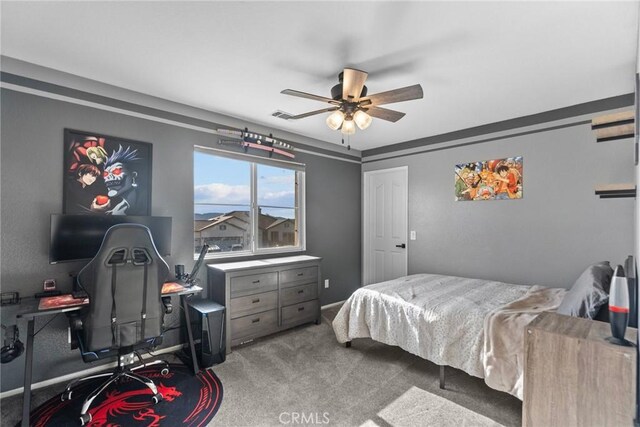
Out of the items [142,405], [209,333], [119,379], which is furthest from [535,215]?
[119,379]

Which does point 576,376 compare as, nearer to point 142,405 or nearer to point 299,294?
point 142,405

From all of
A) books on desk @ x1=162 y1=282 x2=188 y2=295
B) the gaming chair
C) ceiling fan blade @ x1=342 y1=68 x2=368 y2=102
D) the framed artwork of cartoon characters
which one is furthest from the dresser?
ceiling fan blade @ x1=342 y1=68 x2=368 y2=102

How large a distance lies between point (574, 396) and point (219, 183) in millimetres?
3393

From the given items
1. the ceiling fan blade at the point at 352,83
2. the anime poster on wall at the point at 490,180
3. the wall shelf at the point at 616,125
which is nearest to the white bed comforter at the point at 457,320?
the anime poster on wall at the point at 490,180

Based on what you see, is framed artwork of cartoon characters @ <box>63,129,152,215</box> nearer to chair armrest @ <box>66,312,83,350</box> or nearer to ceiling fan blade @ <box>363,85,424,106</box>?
chair armrest @ <box>66,312,83,350</box>

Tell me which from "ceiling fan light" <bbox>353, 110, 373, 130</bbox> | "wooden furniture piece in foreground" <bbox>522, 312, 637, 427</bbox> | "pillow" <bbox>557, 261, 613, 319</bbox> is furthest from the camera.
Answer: "ceiling fan light" <bbox>353, 110, 373, 130</bbox>

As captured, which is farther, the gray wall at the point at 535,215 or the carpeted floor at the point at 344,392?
the gray wall at the point at 535,215

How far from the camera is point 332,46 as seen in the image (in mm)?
2039

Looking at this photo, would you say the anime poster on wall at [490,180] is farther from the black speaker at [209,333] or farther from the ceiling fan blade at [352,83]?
the black speaker at [209,333]

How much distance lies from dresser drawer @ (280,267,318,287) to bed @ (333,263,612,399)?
759 mm

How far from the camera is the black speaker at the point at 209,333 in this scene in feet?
9.01

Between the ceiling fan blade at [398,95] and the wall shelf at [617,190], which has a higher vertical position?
the ceiling fan blade at [398,95]

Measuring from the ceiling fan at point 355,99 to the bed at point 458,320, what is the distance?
164 centimetres

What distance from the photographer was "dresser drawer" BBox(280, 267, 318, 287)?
139 inches
